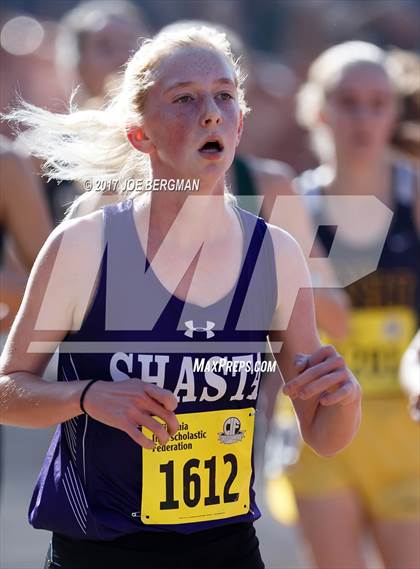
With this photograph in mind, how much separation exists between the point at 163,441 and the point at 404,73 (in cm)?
313

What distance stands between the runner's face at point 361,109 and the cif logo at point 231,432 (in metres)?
2.25

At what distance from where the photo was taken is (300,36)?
380 inches

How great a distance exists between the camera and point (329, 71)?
4688 millimetres

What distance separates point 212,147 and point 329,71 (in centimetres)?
227

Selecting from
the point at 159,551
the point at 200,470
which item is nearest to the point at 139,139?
the point at 200,470

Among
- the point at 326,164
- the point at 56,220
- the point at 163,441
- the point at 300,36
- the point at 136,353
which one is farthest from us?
the point at 300,36

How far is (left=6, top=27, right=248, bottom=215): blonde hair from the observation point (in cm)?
261

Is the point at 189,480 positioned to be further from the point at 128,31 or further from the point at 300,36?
the point at 300,36

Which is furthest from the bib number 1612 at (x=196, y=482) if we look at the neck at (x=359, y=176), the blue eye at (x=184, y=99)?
the neck at (x=359, y=176)

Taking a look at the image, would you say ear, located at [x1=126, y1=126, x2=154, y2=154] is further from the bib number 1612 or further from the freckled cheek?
the bib number 1612

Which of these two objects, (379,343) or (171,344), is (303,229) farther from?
(171,344)

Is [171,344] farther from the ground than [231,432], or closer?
farther from the ground

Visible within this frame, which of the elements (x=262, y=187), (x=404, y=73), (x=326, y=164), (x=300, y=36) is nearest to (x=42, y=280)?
(x=262, y=187)

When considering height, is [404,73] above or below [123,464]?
above
